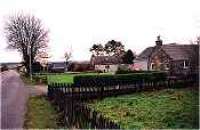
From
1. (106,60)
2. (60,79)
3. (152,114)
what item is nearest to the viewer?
(152,114)

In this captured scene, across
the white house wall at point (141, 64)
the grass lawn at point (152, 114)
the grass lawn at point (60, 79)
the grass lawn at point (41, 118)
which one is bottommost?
the grass lawn at point (152, 114)

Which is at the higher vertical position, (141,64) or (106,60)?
(106,60)

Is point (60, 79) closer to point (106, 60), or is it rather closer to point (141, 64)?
point (141, 64)

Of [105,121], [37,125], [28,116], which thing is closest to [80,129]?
[105,121]

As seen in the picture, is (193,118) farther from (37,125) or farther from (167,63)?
(167,63)

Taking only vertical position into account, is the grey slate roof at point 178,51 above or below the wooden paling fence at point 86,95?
above

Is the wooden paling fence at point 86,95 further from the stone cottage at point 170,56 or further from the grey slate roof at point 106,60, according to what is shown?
the grey slate roof at point 106,60

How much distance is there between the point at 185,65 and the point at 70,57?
6441 cm

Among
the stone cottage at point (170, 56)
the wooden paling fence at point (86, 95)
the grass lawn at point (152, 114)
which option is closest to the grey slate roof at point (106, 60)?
the stone cottage at point (170, 56)

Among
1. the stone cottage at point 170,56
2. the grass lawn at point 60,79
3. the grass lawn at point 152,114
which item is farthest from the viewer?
the stone cottage at point 170,56

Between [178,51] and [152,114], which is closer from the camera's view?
[152,114]

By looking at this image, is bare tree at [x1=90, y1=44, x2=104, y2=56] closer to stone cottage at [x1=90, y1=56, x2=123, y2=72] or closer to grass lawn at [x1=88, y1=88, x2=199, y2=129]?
stone cottage at [x1=90, y1=56, x2=123, y2=72]

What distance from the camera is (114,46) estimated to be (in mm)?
135250

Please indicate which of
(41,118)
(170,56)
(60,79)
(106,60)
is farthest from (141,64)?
(41,118)
